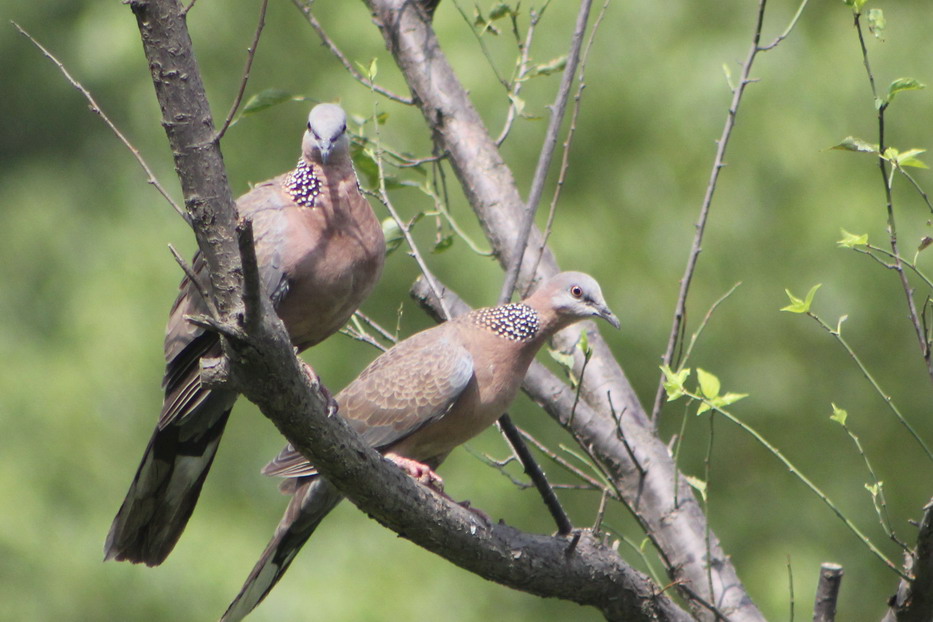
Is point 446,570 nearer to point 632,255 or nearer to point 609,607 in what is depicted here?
point 632,255

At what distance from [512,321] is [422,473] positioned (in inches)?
23.5

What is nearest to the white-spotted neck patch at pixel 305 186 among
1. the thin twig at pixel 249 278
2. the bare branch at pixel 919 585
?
the thin twig at pixel 249 278

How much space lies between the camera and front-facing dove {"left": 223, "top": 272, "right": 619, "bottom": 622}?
145 inches

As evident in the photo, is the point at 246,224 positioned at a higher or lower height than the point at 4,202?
lower

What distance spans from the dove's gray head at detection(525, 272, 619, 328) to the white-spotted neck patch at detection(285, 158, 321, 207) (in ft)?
2.87

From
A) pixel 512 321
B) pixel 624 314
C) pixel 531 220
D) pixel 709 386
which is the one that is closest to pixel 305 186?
pixel 531 220

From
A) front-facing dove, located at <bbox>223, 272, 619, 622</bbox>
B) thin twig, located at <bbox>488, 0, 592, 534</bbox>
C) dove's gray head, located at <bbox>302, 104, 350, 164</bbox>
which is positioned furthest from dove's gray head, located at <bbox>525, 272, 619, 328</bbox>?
dove's gray head, located at <bbox>302, 104, 350, 164</bbox>

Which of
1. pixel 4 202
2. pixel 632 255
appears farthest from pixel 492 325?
pixel 4 202

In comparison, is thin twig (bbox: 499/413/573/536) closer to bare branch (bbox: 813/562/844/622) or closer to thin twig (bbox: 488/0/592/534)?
thin twig (bbox: 488/0/592/534)

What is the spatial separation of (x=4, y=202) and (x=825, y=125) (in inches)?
244

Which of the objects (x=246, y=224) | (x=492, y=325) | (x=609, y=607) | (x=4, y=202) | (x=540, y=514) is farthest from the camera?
(x=4, y=202)

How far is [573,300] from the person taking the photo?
3.90 metres

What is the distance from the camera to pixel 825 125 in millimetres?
6371

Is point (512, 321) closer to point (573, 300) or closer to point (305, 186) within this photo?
point (573, 300)
